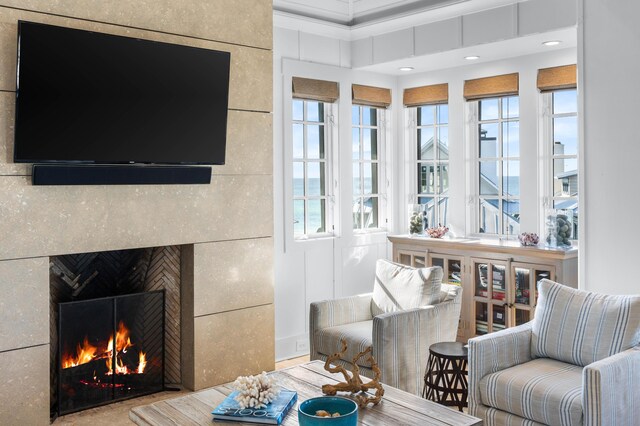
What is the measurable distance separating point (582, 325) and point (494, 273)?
1546 mm

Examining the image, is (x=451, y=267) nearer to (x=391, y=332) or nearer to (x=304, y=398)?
(x=391, y=332)

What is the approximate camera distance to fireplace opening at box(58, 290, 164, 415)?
343cm

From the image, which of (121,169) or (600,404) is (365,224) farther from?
(600,404)

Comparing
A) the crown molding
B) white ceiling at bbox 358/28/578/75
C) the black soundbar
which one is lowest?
the black soundbar

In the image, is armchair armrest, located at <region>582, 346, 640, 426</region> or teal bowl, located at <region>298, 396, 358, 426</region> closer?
teal bowl, located at <region>298, 396, 358, 426</region>

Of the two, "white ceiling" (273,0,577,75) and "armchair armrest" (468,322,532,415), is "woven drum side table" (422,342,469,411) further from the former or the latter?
"white ceiling" (273,0,577,75)

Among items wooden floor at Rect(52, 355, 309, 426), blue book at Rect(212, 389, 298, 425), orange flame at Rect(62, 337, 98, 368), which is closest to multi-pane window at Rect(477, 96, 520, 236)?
wooden floor at Rect(52, 355, 309, 426)

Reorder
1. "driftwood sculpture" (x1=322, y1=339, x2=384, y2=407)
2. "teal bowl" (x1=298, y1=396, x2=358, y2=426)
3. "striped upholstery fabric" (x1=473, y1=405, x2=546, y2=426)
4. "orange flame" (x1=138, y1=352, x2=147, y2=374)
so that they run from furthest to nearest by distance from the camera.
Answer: "orange flame" (x1=138, y1=352, x2=147, y2=374)
"striped upholstery fabric" (x1=473, y1=405, x2=546, y2=426)
"driftwood sculpture" (x1=322, y1=339, x2=384, y2=407)
"teal bowl" (x1=298, y1=396, x2=358, y2=426)

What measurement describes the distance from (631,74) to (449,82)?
Result: 1.93 metres

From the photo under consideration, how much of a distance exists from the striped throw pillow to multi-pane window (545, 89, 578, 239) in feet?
4.74

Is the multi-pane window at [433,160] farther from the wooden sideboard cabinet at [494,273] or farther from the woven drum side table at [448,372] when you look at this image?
the woven drum side table at [448,372]

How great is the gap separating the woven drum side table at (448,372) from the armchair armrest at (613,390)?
2.64 feet

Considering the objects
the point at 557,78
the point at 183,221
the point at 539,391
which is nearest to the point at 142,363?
the point at 183,221

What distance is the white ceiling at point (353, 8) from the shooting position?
4648mm
